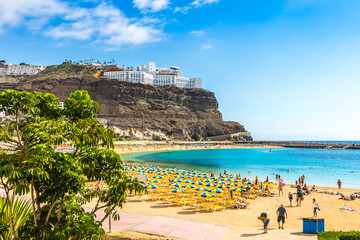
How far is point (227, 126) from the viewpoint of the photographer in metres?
142

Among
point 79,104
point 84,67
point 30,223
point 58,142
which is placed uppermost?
point 84,67

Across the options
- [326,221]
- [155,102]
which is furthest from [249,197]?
[155,102]

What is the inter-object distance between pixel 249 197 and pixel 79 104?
1767 cm

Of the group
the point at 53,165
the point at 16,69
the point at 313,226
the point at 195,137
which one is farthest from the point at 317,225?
the point at 16,69

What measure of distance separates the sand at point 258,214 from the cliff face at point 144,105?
9930 cm

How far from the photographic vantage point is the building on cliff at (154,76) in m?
146

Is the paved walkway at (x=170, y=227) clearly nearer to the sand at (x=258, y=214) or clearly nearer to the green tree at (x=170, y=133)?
the sand at (x=258, y=214)

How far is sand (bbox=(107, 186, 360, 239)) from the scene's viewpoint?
466 inches

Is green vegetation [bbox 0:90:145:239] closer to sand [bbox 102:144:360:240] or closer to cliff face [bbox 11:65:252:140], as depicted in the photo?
sand [bbox 102:144:360:240]

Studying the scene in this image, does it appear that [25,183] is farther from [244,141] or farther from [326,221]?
[244,141]

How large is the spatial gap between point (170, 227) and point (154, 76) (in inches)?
5931

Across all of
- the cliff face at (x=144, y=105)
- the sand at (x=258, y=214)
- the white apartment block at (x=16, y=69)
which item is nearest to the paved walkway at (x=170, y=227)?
the sand at (x=258, y=214)

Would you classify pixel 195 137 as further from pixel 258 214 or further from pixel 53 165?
pixel 53 165

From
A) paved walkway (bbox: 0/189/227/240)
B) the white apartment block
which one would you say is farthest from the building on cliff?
paved walkway (bbox: 0/189/227/240)
